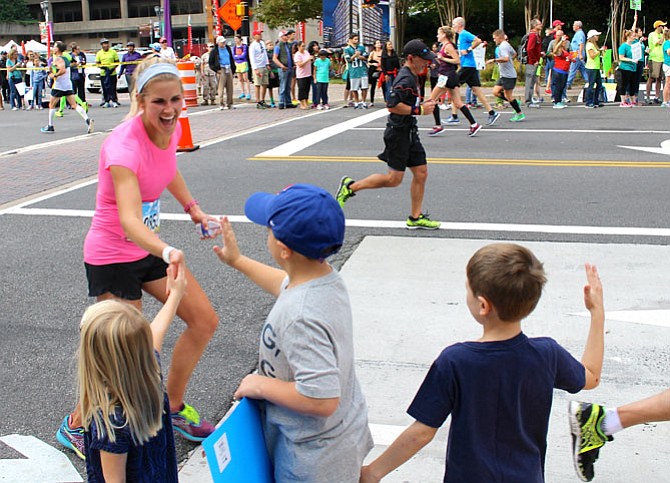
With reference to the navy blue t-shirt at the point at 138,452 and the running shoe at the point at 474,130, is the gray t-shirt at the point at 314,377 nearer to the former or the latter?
the navy blue t-shirt at the point at 138,452

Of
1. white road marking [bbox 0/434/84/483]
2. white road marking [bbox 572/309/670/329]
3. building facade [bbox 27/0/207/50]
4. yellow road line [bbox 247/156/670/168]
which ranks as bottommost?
white road marking [bbox 0/434/84/483]

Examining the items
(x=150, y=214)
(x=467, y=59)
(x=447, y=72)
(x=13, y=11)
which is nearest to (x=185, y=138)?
(x=447, y=72)

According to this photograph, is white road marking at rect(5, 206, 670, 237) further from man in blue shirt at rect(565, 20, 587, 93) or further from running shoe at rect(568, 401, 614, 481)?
man in blue shirt at rect(565, 20, 587, 93)

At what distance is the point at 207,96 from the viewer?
74.5 ft

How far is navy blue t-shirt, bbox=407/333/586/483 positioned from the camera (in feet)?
7.72

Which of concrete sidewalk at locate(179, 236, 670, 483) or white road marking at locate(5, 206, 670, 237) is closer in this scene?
concrete sidewalk at locate(179, 236, 670, 483)

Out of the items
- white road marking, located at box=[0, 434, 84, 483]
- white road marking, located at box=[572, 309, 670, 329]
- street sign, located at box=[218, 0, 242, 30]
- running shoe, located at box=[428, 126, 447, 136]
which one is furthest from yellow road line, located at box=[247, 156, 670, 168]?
street sign, located at box=[218, 0, 242, 30]

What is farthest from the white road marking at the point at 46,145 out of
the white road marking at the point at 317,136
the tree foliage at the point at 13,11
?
the tree foliage at the point at 13,11

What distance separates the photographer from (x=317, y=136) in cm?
1443

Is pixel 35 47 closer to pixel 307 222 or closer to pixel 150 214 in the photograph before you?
pixel 150 214

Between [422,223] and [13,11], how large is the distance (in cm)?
9120

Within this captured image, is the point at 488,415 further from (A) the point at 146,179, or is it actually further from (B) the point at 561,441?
(A) the point at 146,179

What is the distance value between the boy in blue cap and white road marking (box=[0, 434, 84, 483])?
1578mm

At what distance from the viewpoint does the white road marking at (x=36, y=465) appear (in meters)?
3.55
